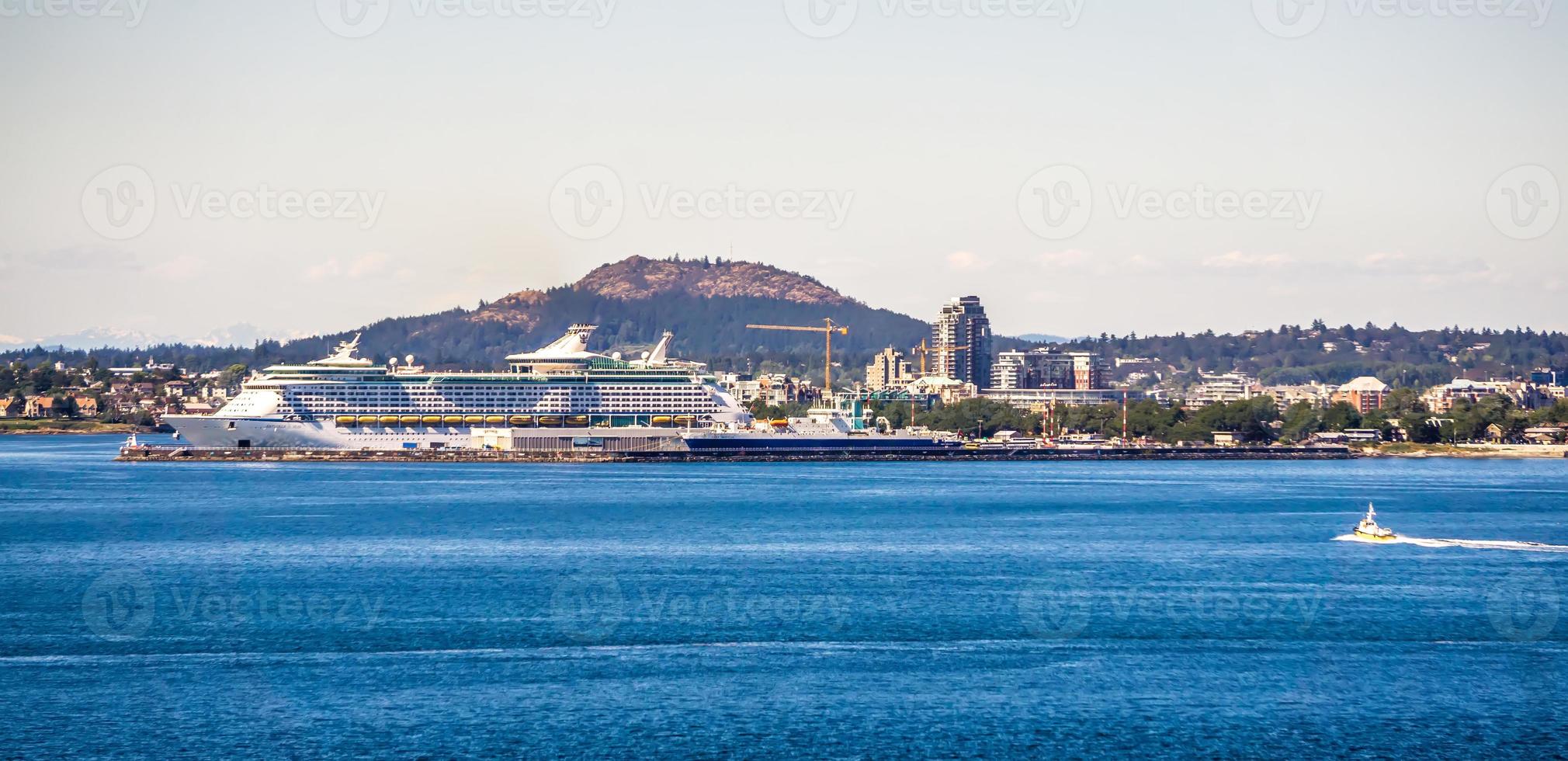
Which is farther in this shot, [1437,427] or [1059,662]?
[1437,427]

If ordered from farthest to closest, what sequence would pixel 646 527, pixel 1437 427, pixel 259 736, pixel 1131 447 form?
pixel 1437 427 → pixel 1131 447 → pixel 646 527 → pixel 259 736

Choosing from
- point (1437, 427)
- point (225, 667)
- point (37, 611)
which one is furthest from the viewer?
point (1437, 427)

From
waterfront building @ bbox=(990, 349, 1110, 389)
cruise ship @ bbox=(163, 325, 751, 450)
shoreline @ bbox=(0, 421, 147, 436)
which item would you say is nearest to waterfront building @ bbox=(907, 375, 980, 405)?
waterfront building @ bbox=(990, 349, 1110, 389)

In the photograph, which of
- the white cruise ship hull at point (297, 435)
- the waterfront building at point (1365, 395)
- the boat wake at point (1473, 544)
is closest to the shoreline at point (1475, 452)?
the waterfront building at point (1365, 395)

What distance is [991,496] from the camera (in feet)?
170

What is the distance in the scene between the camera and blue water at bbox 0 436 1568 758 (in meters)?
18.6

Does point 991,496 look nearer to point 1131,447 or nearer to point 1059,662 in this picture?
point 1059,662

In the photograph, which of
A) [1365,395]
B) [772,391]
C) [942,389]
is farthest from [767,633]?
[1365,395]

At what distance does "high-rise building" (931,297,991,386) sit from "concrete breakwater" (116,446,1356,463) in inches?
3720

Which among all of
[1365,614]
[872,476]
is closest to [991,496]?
[872,476]

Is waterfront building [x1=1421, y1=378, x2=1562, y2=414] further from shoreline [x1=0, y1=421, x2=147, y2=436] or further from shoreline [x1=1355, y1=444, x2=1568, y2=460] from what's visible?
shoreline [x1=0, y1=421, x2=147, y2=436]

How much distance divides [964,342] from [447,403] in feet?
357

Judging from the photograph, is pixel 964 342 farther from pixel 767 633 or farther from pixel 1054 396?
pixel 767 633

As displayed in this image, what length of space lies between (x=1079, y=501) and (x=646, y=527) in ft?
53.0
